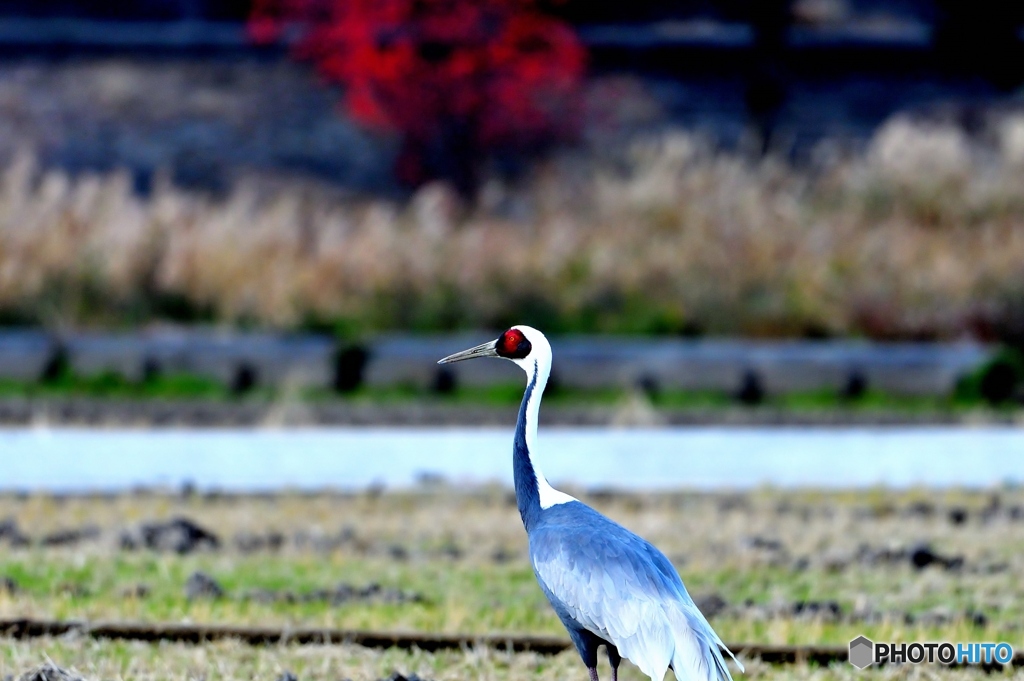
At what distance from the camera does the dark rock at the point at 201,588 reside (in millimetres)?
6047

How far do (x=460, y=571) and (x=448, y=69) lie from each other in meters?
14.3

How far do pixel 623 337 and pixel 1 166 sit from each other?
1350cm

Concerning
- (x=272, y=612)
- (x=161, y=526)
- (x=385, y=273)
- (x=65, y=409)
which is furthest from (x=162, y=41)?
(x=272, y=612)

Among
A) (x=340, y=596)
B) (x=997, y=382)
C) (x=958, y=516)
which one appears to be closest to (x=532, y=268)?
(x=997, y=382)

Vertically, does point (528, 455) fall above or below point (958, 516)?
above

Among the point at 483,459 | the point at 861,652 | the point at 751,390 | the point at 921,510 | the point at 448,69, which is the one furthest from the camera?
the point at 448,69

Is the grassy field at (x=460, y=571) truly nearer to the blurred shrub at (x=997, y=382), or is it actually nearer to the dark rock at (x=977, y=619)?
the dark rock at (x=977, y=619)

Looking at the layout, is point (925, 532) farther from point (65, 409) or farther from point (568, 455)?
point (65, 409)

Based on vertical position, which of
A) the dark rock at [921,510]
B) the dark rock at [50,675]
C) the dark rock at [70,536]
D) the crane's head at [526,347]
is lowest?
the dark rock at [921,510]

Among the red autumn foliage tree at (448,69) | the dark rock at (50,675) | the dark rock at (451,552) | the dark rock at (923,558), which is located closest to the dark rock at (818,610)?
the dark rock at (923,558)

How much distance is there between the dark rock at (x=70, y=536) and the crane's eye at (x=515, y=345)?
3.74 m

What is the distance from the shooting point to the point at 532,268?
45.2 ft

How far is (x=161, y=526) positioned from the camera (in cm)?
738

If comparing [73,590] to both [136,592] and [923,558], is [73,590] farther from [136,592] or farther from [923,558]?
[923,558]
